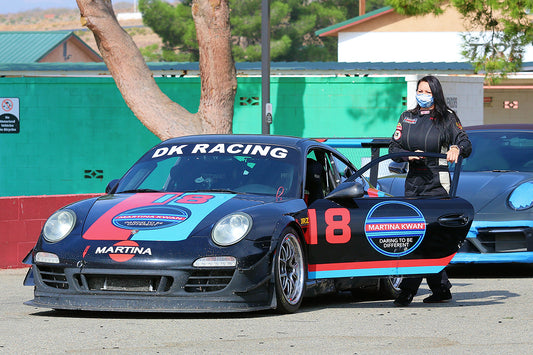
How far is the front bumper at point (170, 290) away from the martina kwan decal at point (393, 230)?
3.13ft

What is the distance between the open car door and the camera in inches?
295

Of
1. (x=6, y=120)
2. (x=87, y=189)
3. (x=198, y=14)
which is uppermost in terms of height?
(x=198, y=14)

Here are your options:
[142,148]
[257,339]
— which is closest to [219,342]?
[257,339]

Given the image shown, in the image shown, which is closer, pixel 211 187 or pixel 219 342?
pixel 219 342

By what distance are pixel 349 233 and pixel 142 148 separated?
564 inches

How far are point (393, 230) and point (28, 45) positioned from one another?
154 feet

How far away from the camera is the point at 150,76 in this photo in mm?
17766

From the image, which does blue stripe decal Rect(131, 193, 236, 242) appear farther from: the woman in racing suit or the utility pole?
the utility pole

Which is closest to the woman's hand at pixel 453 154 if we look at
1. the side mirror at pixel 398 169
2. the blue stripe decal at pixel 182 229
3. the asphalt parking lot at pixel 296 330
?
the asphalt parking lot at pixel 296 330

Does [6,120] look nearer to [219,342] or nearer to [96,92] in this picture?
[96,92]

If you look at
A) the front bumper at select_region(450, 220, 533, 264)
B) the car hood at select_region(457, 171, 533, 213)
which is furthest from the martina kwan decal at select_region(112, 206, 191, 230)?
the car hood at select_region(457, 171, 533, 213)

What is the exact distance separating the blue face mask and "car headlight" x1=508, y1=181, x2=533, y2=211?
7.90ft

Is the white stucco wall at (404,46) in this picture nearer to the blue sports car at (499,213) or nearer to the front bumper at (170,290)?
the blue sports car at (499,213)

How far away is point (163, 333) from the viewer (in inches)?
249
